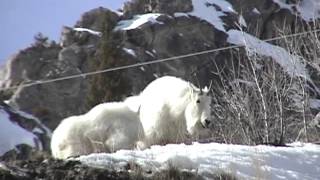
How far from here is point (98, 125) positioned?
11.4 meters

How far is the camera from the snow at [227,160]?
21.8ft

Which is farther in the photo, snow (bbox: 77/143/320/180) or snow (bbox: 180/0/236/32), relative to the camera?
snow (bbox: 180/0/236/32)

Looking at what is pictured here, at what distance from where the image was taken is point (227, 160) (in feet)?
23.3

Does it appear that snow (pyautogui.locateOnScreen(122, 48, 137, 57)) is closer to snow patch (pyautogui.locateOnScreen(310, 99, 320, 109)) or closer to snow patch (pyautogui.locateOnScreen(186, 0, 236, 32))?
snow patch (pyautogui.locateOnScreen(186, 0, 236, 32))

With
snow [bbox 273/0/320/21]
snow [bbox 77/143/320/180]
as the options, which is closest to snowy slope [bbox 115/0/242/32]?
snow [bbox 273/0/320/21]

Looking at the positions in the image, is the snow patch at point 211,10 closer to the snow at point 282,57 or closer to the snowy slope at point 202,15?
the snowy slope at point 202,15

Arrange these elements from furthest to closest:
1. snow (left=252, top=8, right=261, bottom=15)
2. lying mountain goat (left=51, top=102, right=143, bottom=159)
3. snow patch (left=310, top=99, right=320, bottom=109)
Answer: snow (left=252, top=8, right=261, bottom=15) → snow patch (left=310, top=99, right=320, bottom=109) → lying mountain goat (left=51, top=102, right=143, bottom=159)

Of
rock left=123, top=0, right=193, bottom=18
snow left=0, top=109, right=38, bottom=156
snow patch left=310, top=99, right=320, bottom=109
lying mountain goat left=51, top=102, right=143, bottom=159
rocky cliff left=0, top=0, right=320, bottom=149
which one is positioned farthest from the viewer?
rock left=123, top=0, right=193, bottom=18

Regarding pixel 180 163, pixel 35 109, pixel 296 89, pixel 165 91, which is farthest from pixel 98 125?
pixel 35 109

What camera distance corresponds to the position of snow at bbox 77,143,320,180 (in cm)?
664

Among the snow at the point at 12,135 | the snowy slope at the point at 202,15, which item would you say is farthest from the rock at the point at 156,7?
the snow at the point at 12,135

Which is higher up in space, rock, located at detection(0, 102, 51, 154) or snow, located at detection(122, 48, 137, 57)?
snow, located at detection(122, 48, 137, 57)

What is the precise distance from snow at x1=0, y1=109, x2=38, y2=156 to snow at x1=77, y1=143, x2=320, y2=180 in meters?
29.8

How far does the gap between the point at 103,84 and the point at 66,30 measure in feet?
46.1
